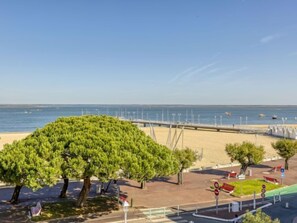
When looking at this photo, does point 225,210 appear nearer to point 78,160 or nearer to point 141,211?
point 141,211

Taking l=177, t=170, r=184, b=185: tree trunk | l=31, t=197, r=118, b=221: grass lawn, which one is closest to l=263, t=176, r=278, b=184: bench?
l=177, t=170, r=184, b=185: tree trunk

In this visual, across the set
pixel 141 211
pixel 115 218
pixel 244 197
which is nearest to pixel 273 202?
pixel 244 197

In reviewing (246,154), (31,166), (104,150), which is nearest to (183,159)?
(246,154)

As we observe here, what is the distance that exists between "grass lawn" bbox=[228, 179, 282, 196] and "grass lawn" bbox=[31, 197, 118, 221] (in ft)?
39.7

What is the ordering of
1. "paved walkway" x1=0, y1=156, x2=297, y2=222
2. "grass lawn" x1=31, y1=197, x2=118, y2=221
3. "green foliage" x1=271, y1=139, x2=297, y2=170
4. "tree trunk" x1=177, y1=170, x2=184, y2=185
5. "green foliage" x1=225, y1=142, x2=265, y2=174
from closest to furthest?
"grass lawn" x1=31, y1=197, x2=118, y2=221 < "paved walkway" x1=0, y1=156, x2=297, y2=222 < "tree trunk" x1=177, y1=170, x2=184, y2=185 < "green foliage" x1=225, y1=142, x2=265, y2=174 < "green foliage" x1=271, y1=139, x2=297, y2=170

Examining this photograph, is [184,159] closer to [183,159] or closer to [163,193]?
[183,159]

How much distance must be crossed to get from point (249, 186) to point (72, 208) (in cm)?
1795

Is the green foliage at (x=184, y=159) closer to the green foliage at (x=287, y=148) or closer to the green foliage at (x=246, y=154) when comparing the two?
the green foliage at (x=246, y=154)

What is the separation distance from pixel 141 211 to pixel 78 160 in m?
7.51

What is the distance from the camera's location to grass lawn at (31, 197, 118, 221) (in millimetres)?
23672

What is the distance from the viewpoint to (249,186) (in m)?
32.5

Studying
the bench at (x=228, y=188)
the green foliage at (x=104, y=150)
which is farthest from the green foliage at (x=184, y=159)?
the green foliage at (x=104, y=150)

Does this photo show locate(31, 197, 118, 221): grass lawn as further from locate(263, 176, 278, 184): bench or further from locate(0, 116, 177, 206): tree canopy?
locate(263, 176, 278, 184): bench

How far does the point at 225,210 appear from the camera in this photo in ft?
83.3
